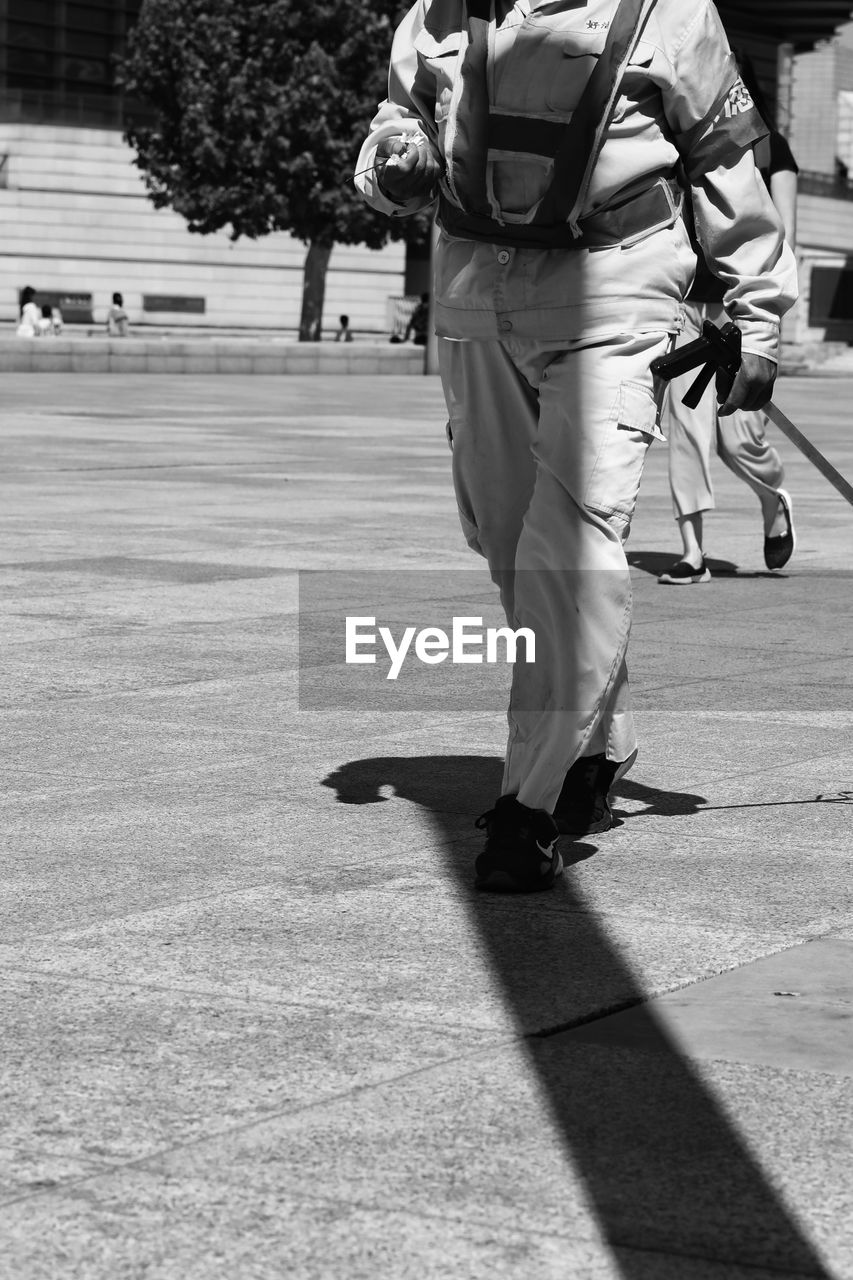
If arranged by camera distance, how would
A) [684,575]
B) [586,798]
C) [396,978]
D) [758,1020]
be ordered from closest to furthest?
[758,1020] < [396,978] < [586,798] < [684,575]

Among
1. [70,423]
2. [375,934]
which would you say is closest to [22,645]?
[375,934]

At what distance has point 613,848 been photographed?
4328 mm

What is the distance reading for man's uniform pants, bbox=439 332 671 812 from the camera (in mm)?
4035

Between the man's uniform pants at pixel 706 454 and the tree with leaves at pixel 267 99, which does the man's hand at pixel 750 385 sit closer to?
the man's uniform pants at pixel 706 454

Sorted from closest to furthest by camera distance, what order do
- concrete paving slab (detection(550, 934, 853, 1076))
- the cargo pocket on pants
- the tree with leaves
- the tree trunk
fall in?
concrete paving slab (detection(550, 934, 853, 1076)) < the cargo pocket on pants < the tree with leaves < the tree trunk

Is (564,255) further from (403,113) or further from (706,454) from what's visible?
(706,454)

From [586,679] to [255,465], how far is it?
10239 mm

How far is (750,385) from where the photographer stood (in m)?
4.20

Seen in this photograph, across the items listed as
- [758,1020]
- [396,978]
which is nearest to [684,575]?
[396,978]

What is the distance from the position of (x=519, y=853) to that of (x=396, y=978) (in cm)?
65

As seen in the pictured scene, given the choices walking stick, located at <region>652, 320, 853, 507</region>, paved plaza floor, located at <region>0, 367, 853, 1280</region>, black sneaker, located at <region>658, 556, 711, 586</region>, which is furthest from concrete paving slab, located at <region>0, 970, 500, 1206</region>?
black sneaker, located at <region>658, 556, 711, 586</region>

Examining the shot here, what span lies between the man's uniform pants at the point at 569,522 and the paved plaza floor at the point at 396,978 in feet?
0.91

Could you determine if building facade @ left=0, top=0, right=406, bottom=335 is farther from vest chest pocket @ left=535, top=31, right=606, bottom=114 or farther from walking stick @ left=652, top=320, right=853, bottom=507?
vest chest pocket @ left=535, top=31, right=606, bottom=114

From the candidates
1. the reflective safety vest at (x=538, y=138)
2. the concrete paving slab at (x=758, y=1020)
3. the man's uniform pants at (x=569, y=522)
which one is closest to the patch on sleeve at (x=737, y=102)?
the reflective safety vest at (x=538, y=138)
